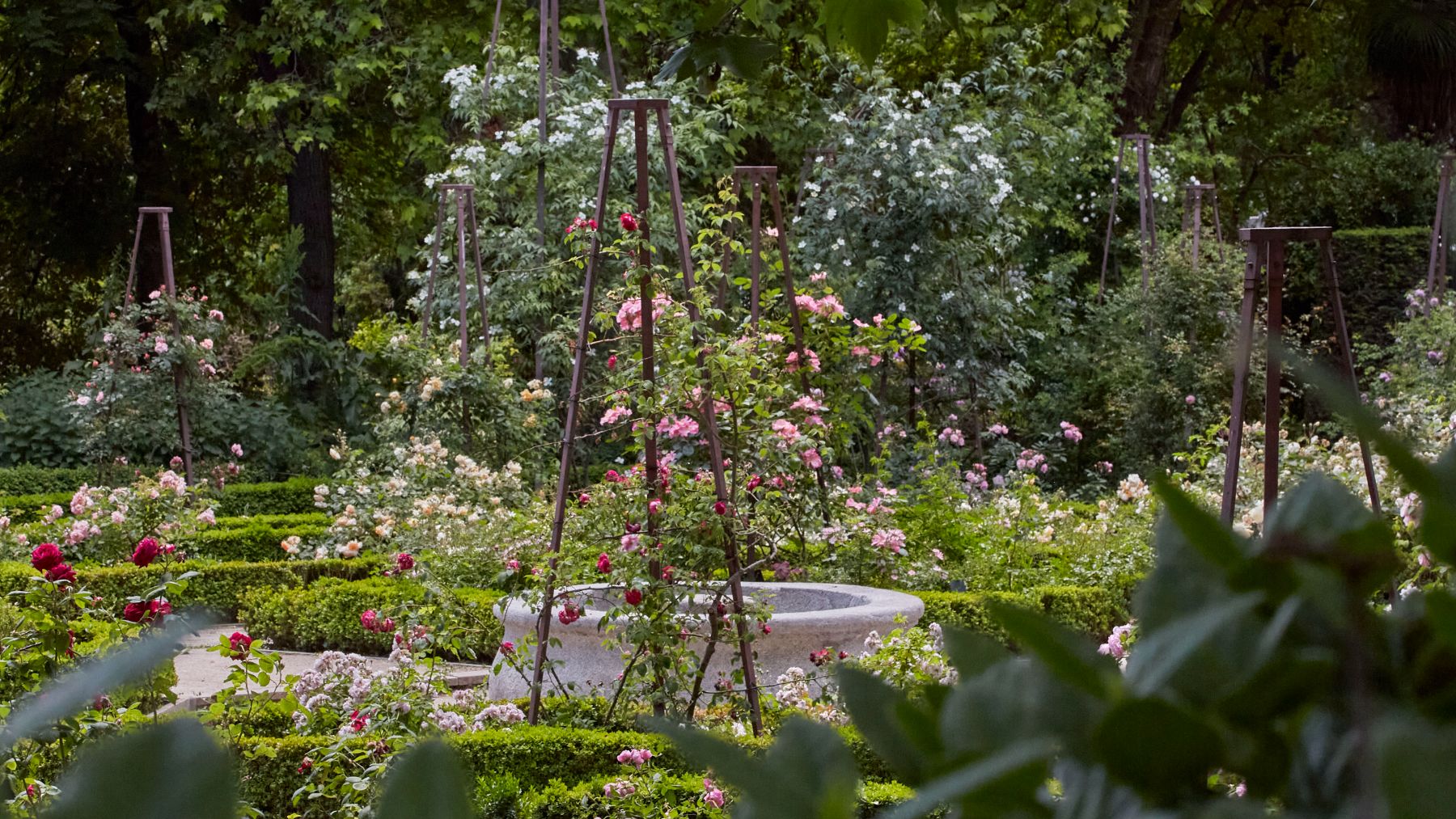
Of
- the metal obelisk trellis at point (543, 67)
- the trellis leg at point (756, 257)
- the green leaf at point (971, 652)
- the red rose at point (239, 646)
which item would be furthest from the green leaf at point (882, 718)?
the metal obelisk trellis at point (543, 67)

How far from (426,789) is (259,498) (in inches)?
408

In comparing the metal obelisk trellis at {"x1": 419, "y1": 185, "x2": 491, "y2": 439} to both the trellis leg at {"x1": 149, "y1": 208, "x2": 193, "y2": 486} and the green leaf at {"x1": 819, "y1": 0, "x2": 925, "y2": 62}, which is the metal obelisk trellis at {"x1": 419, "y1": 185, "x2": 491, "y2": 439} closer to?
the trellis leg at {"x1": 149, "y1": 208, "x2": 193, "y2": 486}

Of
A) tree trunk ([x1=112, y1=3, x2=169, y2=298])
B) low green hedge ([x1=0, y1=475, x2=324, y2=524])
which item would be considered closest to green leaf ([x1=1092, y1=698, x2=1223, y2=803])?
low green hedge ([x1=0, y1=475, x2=324, y2=524])

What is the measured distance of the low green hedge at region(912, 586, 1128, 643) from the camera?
19.5 ft

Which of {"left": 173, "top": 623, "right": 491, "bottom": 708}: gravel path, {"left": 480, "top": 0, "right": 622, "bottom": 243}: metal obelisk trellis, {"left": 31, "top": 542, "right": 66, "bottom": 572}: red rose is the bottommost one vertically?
{"left": 173, "top": 623, "right": 491, "bottom": 708}: gravel path

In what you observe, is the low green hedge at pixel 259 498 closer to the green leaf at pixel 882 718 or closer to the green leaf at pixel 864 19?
the green leaf at pixel 864 19

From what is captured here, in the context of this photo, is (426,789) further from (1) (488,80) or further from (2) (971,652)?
(1) (488,80)

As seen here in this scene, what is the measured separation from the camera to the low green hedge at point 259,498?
9.51 meters

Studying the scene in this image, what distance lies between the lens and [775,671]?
4.95m

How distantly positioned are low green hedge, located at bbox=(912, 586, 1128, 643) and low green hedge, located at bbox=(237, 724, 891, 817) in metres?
1.90

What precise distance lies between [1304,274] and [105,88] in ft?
42.1

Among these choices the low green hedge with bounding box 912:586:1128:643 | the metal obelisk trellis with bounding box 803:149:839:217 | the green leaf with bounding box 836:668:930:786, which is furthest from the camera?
the metal obelisk trellis with bounding box 803:149:839:217

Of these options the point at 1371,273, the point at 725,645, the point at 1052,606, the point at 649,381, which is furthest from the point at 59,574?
the point at 1371,273

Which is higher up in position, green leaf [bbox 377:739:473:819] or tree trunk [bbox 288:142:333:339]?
tree trunk [bbox 288:142:333:339]
